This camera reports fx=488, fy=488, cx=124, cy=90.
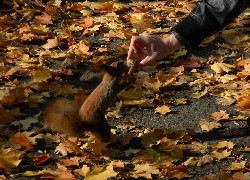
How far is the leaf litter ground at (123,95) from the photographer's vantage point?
3160mm

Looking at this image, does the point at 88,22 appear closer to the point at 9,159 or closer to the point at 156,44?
the point at 156,44

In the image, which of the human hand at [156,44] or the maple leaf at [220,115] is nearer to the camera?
the human hand at [156,44]

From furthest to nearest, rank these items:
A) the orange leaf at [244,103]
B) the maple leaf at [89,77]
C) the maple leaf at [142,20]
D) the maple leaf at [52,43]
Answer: the maple leaf at [142,20] < the maple leaf at [52,43] < the maple leaf at [89,77] < the orange leaf at [244,103]

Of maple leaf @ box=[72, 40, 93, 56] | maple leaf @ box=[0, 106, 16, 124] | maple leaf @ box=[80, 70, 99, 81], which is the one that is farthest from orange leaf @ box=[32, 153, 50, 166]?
maple leaf @ box=[72, 40, 93, 56]

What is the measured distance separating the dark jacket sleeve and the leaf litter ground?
75 cm

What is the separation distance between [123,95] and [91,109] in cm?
89

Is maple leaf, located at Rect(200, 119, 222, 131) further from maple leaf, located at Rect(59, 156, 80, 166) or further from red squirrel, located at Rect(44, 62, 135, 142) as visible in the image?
maple leaf, located at Rect(59, 156, 80, 166)

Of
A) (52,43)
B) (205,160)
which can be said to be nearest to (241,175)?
(205,160)

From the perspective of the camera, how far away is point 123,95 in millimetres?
3982

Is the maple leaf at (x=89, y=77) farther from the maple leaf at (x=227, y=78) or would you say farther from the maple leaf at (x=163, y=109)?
the maple leaf at (x=227, y=78)

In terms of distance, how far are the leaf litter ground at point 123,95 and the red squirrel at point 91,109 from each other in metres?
0.18

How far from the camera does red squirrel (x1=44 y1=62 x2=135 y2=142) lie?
3.04 metres

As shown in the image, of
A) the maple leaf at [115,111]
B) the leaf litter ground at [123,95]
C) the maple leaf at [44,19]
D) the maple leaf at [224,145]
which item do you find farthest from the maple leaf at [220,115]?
the maple leaf at [44,19]

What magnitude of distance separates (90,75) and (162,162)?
4.78ft
